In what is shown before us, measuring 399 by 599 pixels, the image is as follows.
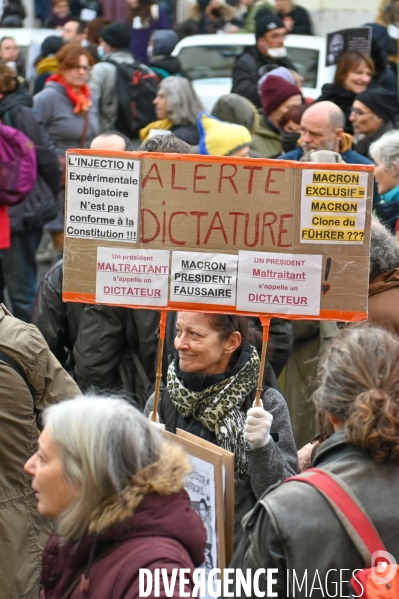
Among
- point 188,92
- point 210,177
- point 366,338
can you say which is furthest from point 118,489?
point 188,92

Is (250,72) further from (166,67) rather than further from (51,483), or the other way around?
(51,483)

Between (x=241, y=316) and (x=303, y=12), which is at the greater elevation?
(x=303, y=12)

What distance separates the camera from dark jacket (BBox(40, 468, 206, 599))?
91.0 inches

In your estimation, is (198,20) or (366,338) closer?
(366,338)

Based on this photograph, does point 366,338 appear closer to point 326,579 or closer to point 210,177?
point 326,579

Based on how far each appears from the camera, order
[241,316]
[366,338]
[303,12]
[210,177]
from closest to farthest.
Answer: [366,338] → [210,177] → [241,316] → [303,12]

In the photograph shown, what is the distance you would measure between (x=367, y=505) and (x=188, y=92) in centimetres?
593

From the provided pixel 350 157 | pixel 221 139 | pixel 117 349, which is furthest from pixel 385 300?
pixel 350 157

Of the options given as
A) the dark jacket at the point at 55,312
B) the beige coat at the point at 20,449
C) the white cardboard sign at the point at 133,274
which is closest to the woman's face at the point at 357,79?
the dark jacket at the point at 55,312

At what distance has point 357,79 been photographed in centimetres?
838

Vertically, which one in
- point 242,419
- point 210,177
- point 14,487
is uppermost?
point 210,177

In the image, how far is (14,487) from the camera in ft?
11.2

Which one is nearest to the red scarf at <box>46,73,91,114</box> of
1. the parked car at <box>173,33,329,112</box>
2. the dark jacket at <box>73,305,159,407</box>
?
the parked car at <box>173,33,329,112</box>

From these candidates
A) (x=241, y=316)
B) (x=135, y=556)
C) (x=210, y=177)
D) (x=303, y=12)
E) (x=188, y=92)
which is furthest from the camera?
(x=303, y=12)
